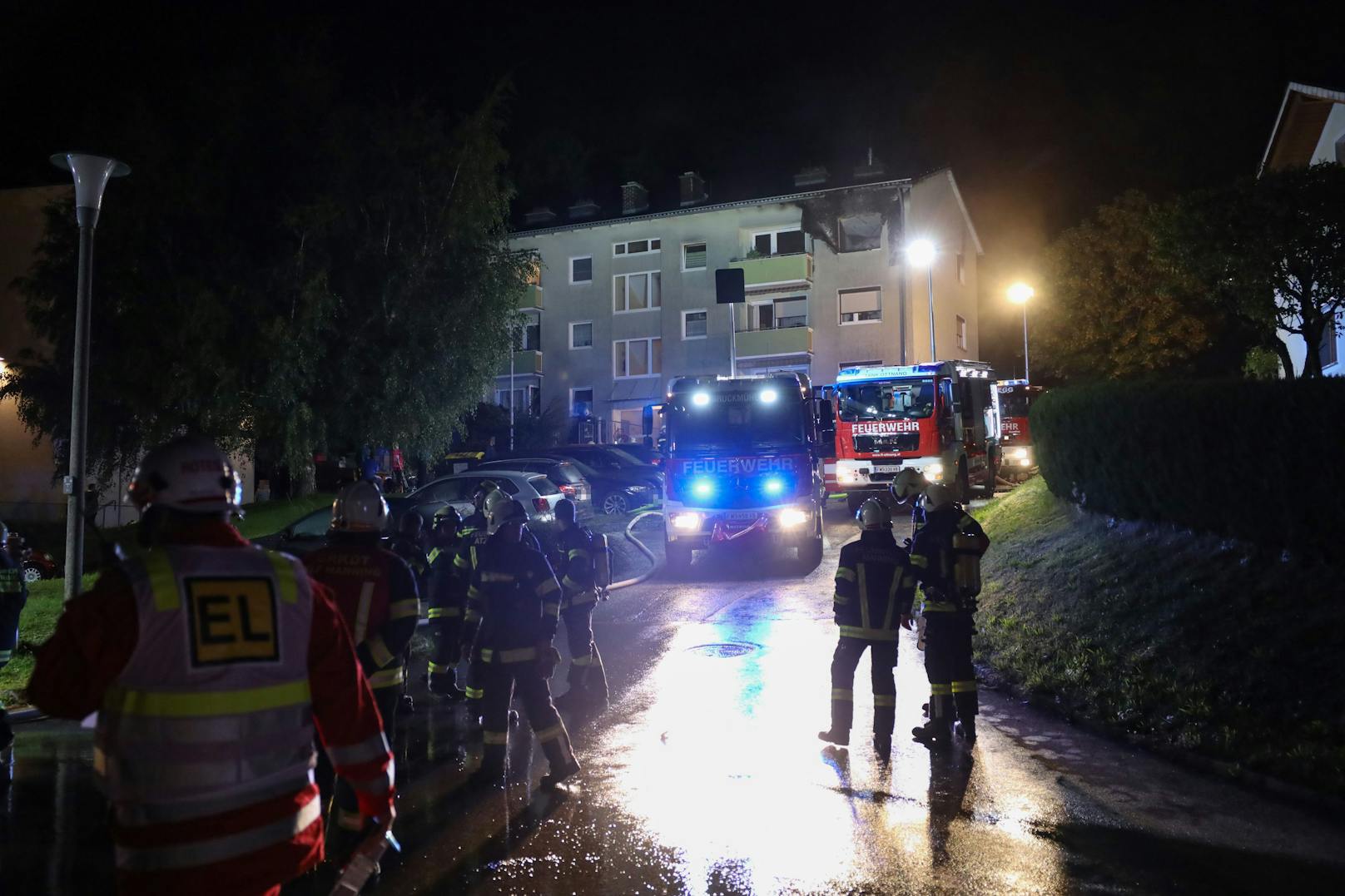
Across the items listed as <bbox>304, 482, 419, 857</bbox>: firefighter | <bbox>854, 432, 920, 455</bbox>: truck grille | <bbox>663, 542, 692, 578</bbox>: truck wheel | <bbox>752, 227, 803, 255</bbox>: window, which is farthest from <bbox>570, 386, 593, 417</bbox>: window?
<bbox>304, 482, 419, 857</bbox>: firefighter

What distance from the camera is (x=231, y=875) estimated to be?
2551 millimetres

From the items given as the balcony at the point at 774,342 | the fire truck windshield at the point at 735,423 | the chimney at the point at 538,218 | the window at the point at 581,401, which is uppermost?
the chimney at the point at 538,218

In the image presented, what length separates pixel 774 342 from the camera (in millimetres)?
38188

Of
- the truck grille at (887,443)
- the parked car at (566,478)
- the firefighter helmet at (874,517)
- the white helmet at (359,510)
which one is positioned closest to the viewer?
the white helmet at (359,510)

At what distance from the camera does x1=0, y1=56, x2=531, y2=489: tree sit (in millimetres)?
17688

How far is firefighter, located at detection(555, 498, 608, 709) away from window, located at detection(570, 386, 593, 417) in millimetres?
33749

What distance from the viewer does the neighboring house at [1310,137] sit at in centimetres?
1864

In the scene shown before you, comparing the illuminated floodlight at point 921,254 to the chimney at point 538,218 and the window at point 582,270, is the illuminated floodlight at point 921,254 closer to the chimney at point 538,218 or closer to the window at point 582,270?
the window at point 582,270

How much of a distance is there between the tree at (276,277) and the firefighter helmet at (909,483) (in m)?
13.1

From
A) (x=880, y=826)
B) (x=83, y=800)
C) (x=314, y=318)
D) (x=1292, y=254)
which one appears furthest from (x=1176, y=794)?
(x=314, y=318)

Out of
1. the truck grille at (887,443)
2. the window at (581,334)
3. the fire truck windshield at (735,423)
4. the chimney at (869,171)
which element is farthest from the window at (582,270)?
the fire truck windshield at (735,423)

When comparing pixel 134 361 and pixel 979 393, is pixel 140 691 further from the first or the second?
pixel 979 393

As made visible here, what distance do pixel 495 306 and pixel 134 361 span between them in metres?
6.80

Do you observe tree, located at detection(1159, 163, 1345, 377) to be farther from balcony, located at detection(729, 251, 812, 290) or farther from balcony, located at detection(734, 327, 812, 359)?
balcony, located at detection(729, 251, 812, 290)
